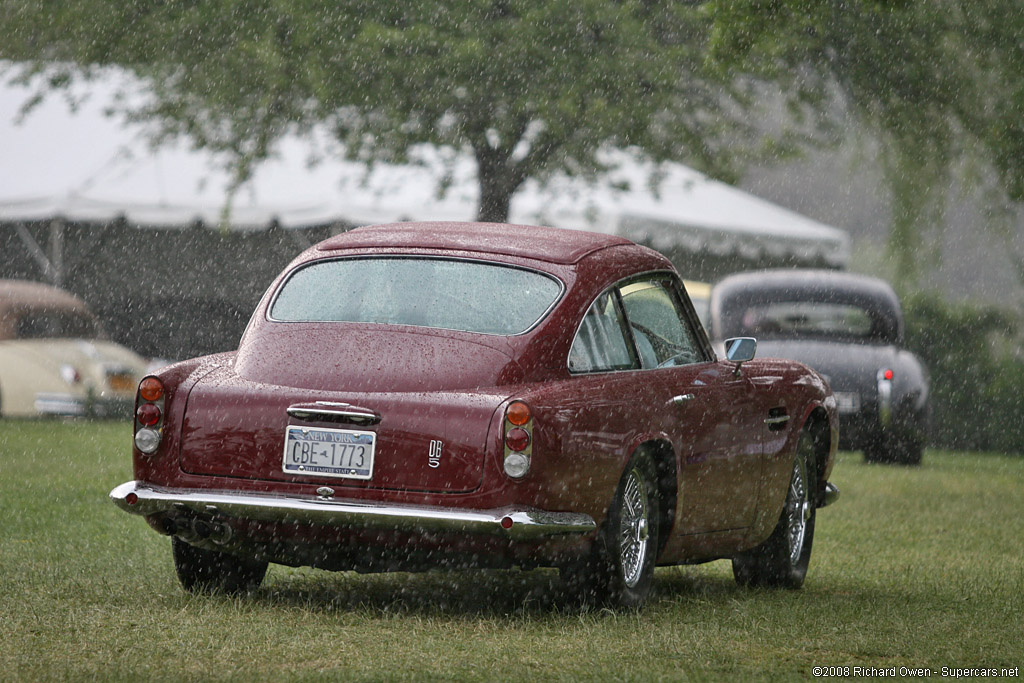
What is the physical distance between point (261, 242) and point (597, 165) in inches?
181

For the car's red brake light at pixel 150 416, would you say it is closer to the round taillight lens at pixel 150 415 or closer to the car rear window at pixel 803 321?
the round taillight lens at pixel 150 415

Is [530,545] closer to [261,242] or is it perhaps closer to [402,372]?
[402,372]

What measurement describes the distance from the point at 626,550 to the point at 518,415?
3.17ft

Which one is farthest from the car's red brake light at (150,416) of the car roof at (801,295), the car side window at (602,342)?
the car roof at (801,295)

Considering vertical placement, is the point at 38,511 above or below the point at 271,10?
below

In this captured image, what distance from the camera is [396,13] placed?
16.8 meters

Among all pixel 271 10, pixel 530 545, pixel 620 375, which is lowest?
pixel 530 545

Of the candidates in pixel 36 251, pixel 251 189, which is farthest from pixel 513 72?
pixel 36 251

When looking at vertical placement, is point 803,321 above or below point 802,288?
below

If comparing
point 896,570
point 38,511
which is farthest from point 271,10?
point 896,570

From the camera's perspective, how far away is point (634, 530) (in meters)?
6.50

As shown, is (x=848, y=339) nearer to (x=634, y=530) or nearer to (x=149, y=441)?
(x=634, y=530)

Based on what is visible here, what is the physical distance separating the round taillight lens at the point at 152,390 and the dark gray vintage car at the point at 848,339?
11.0 meters

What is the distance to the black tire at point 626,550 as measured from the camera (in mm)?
6230
